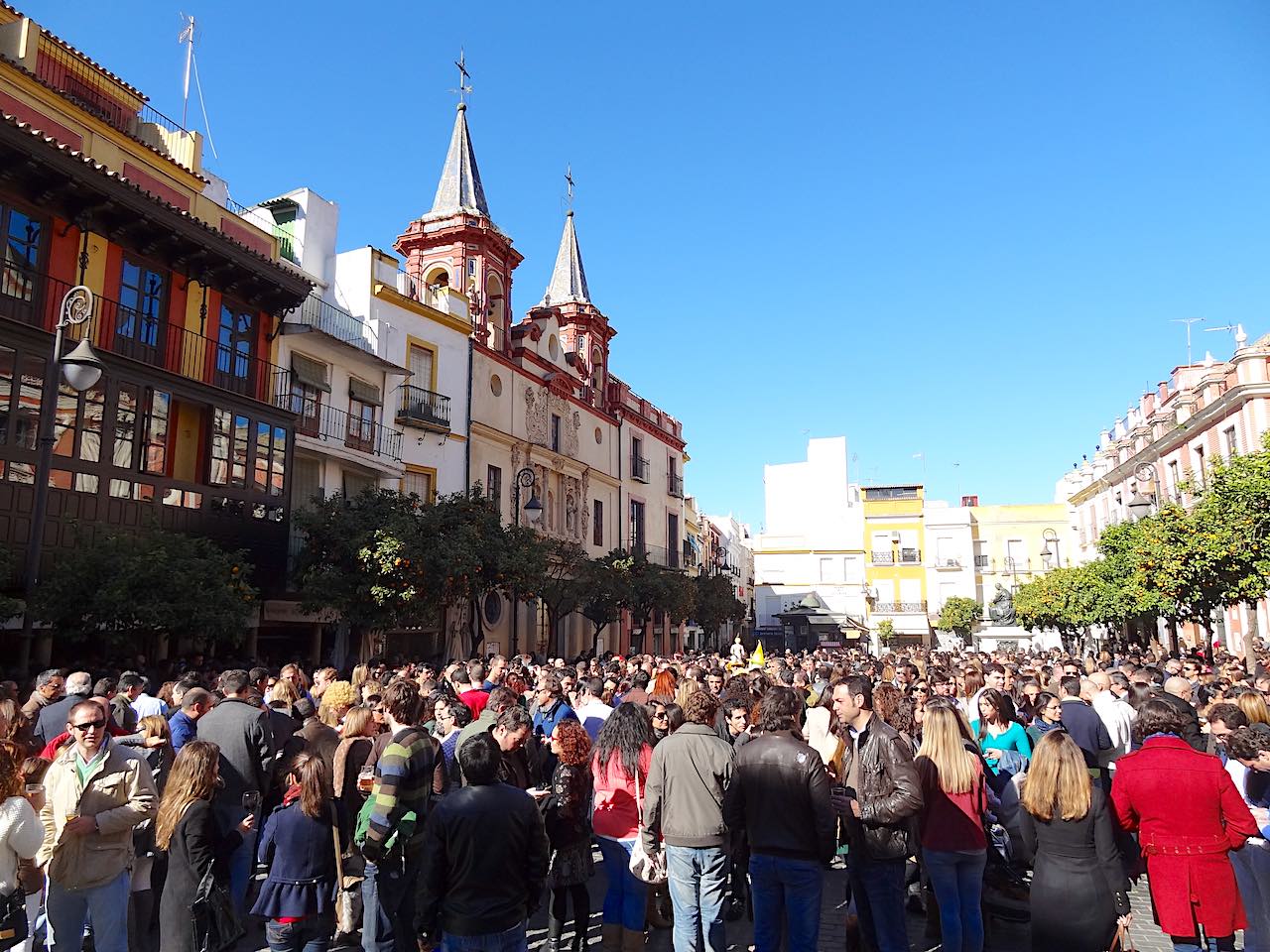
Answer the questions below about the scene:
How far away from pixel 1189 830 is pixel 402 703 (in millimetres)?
4653

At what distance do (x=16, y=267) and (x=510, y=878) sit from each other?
48.3 ft

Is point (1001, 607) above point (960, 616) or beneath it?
above

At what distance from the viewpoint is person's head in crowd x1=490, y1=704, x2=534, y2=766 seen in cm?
574

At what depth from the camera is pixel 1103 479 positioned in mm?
43062

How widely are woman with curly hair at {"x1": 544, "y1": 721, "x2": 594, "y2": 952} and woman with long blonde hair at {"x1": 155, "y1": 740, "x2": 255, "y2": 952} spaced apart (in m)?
2.09

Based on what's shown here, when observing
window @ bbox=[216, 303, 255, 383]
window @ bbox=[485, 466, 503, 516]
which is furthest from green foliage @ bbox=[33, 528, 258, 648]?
window @ bbox=[485, 466, 503, 516]

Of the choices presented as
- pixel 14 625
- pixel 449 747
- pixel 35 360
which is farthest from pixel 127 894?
pixel 35 360

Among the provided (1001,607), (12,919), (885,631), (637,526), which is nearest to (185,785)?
(12,919)

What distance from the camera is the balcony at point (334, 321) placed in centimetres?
2162

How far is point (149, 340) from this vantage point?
16562mm

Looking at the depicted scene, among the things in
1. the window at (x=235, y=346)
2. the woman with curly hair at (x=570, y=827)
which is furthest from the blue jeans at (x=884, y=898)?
the window at (x=235, y=346)

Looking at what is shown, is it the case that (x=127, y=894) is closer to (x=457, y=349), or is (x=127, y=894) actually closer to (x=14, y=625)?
(x=14, y=625)

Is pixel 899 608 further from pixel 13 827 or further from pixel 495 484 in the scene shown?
pixel 13 827

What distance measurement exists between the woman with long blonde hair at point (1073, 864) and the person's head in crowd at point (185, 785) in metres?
4.60
